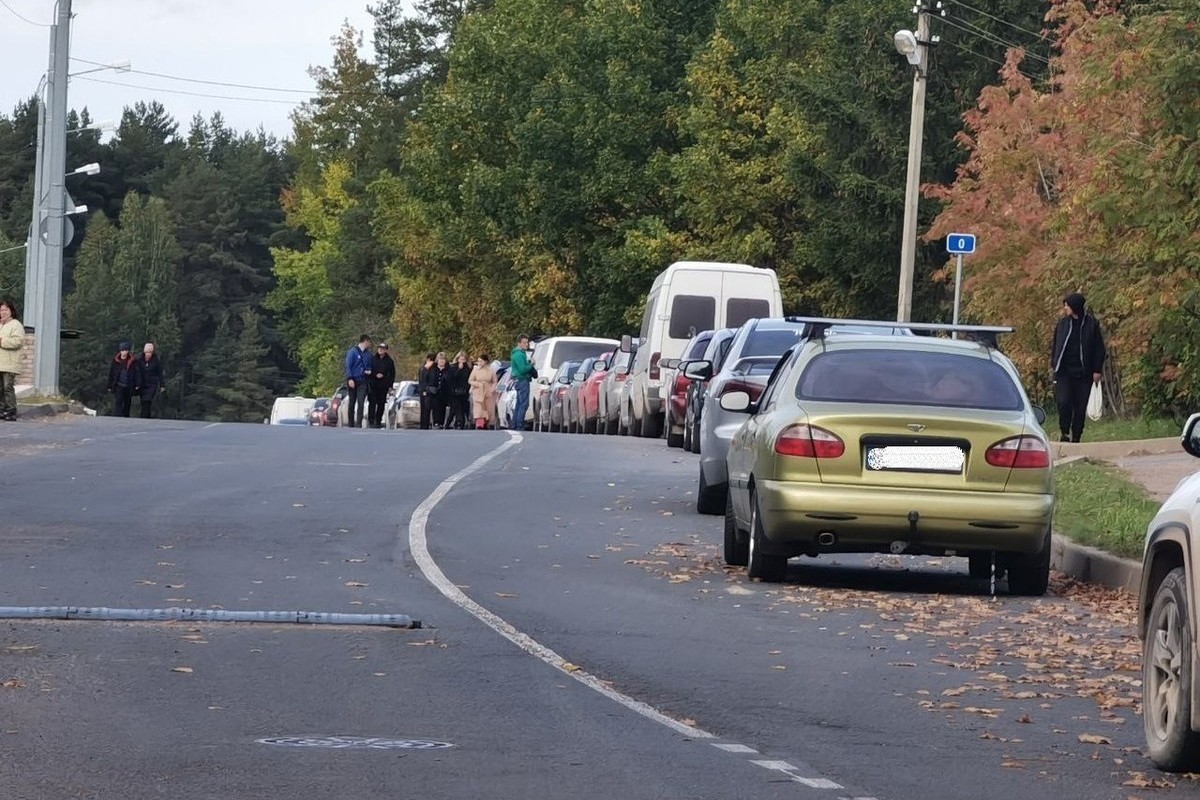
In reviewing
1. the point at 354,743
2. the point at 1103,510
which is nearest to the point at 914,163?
the point at 1103,510

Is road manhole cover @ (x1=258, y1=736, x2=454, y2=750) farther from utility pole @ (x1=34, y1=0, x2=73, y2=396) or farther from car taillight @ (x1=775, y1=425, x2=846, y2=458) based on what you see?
utility pole @ (x1=34, y1=0, x2=73, y2=396)

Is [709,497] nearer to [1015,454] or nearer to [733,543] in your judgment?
[733,543]

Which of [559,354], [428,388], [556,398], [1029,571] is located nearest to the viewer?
[1029,571]

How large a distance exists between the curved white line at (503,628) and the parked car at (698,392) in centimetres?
632

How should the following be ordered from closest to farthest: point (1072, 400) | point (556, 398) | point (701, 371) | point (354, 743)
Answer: point (354, 743)
point (701, 371)
point (1072, 400)
point (556, 398)

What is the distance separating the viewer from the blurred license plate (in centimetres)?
1425

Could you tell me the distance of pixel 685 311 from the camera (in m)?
36.0

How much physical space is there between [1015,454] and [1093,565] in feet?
5.40

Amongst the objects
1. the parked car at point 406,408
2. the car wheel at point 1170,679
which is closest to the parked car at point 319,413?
the parked car at point 406,408

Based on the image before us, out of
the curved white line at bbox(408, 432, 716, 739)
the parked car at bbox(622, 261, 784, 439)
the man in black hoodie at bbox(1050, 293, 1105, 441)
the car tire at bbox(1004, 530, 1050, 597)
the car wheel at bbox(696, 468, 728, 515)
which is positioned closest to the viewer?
the curved white line at bbox(408, 432, 716, 739)

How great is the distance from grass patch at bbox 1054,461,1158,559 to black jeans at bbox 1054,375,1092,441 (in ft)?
14.7

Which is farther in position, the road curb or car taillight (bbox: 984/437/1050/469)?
the road curb

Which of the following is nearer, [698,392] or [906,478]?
[906,478]

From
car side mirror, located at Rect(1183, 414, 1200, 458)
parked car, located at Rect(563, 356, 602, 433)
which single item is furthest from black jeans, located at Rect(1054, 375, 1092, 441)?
car side mirror, located at Rect(1183, 414, 1200, 458)
